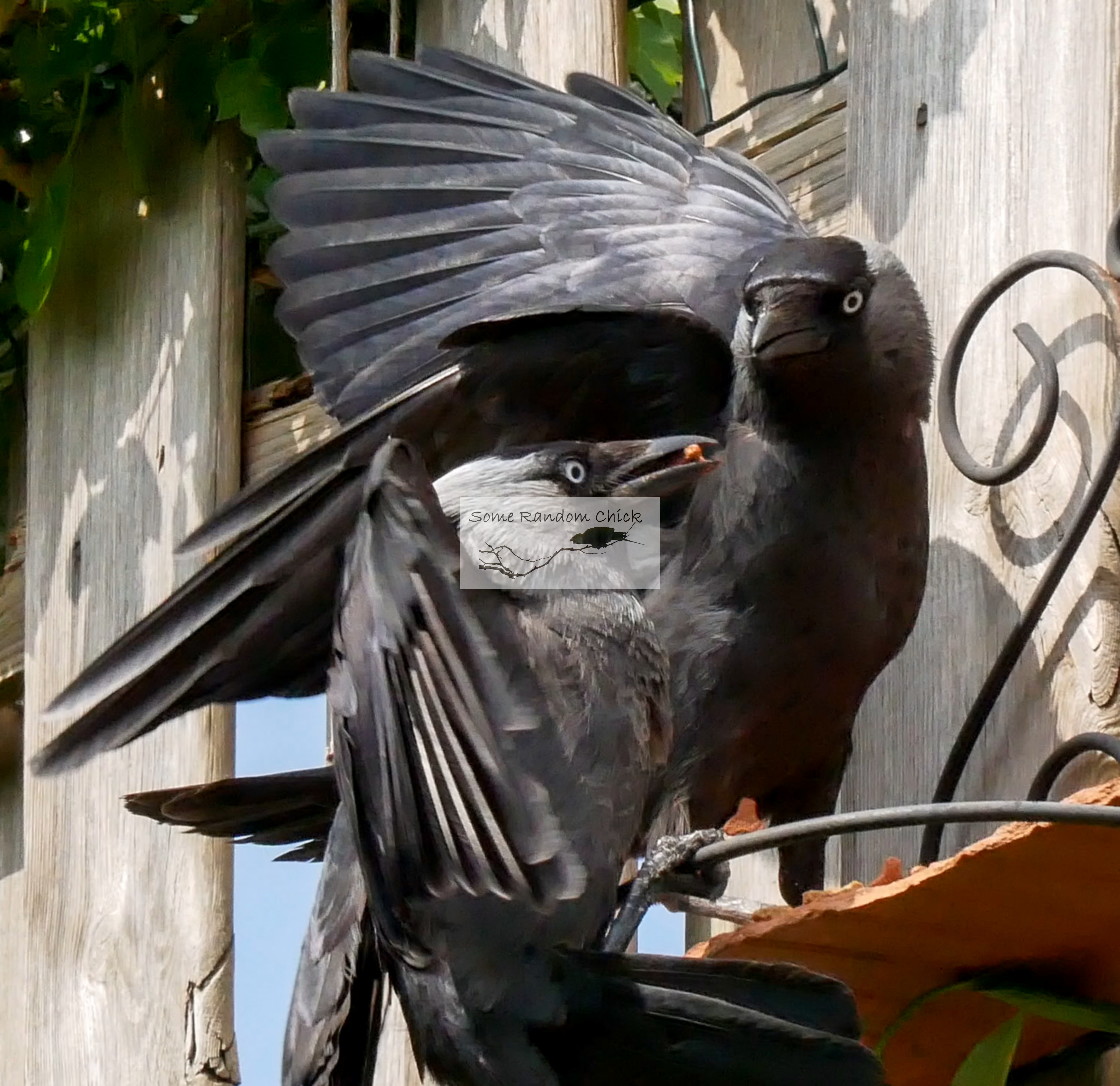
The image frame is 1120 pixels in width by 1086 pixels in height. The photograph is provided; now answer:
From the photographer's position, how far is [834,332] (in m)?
2.26

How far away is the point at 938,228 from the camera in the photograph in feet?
7.72

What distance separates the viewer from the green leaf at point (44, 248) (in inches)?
105

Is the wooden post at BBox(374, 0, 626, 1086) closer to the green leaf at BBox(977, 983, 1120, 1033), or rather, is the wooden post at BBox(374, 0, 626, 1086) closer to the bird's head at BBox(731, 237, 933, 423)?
the bird's head at BBox(731, 237, 933, 423)

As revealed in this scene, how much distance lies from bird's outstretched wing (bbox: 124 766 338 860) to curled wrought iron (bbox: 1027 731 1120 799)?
702 mm

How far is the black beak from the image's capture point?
223 cm

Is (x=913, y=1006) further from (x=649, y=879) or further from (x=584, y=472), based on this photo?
(x=584, y=472)

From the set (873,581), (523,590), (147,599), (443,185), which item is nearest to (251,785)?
(523,590)

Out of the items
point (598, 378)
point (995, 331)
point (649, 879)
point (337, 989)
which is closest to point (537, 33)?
point (598, 378)

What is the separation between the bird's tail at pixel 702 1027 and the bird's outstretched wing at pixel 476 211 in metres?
0.90

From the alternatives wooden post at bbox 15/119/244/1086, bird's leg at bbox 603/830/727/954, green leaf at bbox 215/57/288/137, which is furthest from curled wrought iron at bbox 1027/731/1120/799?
green leaf at bbox 215/57/288/137

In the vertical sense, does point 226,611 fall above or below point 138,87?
below

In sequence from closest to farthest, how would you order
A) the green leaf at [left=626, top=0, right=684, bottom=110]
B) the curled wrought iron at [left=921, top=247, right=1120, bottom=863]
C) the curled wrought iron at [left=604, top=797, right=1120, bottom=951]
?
the curled wrought iron at [left=604, top=797, right=1120, bottom=951] → the curled wrought iron at [left=921, top=247, right=1120, bottom=863] → the green leaf at [left=626, top=0, right=684, bottom=110]

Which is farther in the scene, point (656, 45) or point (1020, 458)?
point (656, 45)
